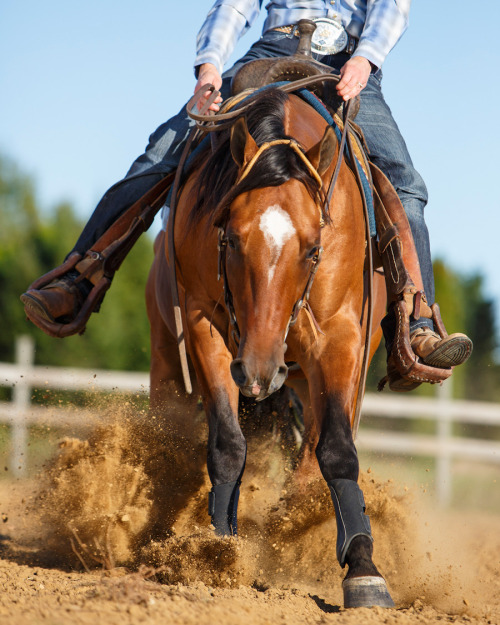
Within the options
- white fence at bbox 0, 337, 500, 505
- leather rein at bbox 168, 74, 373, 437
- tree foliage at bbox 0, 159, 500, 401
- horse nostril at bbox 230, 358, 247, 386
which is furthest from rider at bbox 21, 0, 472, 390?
tree foliage at bbox 0, 159, 500, 401

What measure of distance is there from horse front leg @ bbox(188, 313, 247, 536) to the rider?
1031mm

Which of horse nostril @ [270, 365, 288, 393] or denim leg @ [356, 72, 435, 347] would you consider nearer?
horse nostril @ [270, 365, 288, 393]

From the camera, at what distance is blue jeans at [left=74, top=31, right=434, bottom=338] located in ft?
13.9

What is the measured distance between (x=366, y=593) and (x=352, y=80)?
2.33 m

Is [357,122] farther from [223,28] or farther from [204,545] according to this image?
[204,545]

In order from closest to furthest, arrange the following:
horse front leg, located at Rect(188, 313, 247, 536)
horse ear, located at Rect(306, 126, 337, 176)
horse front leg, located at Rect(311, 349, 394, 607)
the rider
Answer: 1. horse front leg, located at Rect(311, 349, 394, 607)
2. horse ear, located at Rect(306, 126, 337, 176)
3. horse front leg, located at Rect(188, 313, 247, 536)
4. the rider

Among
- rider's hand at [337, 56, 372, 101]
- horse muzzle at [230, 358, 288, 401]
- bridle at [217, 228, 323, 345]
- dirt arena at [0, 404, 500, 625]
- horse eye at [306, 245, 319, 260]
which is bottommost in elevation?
dirt arena at [0, 404, 500, 625]

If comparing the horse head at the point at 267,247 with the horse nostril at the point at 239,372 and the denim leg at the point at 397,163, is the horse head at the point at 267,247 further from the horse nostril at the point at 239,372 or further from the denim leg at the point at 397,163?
the denim leg at the point at 397,163

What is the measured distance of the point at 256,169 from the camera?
3027 millimetres

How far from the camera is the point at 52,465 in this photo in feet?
14.9

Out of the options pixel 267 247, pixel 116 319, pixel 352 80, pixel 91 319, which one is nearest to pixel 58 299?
pixel 267 247

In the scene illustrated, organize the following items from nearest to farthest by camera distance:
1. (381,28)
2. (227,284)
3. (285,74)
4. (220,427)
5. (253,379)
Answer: (253,379)
(227,284)
(220,427)
(285,74)
(381,28)

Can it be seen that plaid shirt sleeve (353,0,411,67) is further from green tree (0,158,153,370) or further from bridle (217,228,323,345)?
green tree (0,158,153,370)

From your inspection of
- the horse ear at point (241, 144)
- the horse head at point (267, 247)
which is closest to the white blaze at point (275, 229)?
the horse head at point (267, 247)
